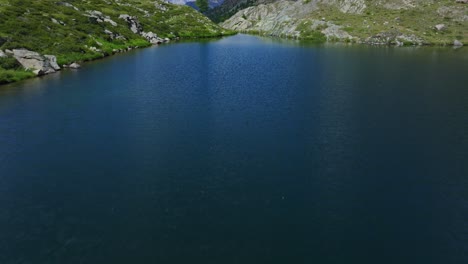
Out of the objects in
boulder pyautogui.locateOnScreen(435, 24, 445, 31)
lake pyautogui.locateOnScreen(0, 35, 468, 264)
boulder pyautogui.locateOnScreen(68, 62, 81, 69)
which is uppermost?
boulder pyautogui.locateOnScreen(435, 24, 445, 31)

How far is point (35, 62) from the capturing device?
3738 inches

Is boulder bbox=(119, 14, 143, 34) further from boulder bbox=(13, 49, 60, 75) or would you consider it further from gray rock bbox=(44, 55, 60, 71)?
boulder bbox=(13, 49, 60, 75)

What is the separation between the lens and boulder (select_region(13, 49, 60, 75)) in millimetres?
93062

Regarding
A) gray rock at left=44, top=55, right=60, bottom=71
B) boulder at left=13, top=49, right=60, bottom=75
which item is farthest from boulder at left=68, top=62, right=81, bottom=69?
boulder at left=13, top=49, right=60, bottom=75

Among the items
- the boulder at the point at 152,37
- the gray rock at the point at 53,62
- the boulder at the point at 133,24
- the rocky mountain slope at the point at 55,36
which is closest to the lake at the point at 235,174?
the rocky mountain slope at the point at 55,36

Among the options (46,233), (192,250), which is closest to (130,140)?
(46,233)

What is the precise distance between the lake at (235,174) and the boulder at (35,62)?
15.7m

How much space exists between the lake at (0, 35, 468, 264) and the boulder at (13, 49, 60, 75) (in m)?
15.7

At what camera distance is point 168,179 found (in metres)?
39.1

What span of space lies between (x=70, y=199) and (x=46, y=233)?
572 cm

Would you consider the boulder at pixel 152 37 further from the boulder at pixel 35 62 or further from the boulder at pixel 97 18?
the boulder at pixel 35 62

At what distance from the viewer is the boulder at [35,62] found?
93062 millimetres

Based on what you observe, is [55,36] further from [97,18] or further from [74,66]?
[97,18]

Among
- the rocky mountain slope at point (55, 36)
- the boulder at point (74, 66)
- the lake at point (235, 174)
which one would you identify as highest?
the rocky mountain slope at point (55, 36)
